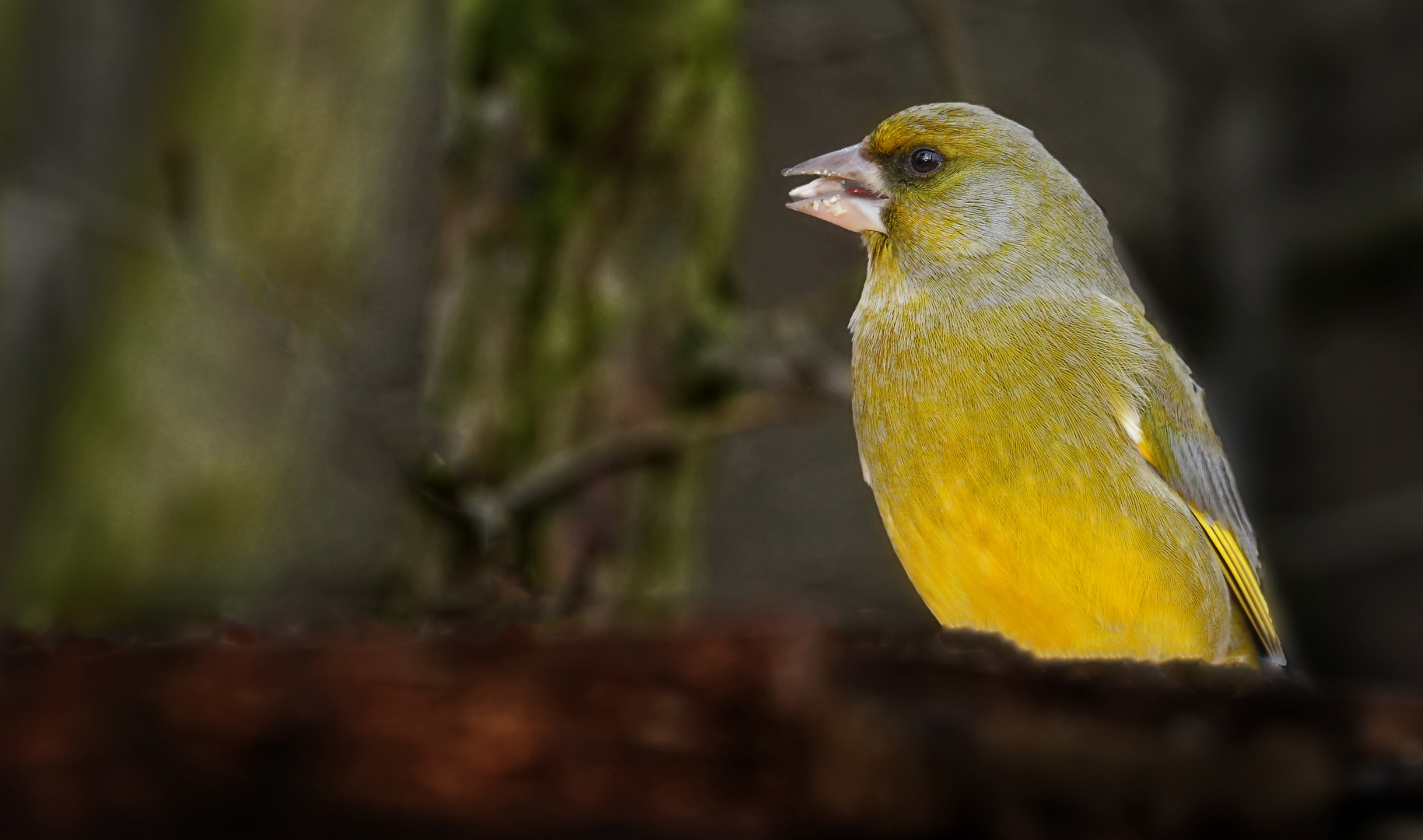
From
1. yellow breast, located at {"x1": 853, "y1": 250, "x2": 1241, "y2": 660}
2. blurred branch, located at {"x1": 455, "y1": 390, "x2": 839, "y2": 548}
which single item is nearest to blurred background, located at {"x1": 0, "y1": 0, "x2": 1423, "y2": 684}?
blurred branch, located at {"x1": 455, "y1": 390, "x2": 839, "y2": 548}

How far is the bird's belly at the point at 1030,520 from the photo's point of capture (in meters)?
1.19

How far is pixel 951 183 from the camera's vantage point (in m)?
1.39

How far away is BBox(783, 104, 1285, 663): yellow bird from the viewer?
121cm

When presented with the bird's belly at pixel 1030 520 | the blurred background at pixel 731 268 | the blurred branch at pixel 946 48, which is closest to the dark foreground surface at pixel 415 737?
the bird's belly at pixel 1030 520

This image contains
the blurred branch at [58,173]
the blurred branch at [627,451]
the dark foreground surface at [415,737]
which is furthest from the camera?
the blurred branch at [58,173]

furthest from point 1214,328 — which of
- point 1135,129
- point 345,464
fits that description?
point 345,464

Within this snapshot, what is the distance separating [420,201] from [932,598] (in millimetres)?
5551

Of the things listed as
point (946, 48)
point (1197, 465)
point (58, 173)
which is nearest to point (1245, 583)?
point (1197, 465)

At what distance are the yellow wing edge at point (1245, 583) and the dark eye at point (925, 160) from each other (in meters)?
0.46

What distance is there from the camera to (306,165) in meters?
5.95

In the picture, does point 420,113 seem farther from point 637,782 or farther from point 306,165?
point 637,782

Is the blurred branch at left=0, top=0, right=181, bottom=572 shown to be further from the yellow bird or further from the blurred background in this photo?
the yellow bird

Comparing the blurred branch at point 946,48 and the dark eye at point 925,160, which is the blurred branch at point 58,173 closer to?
the blurred branch at point 946,48

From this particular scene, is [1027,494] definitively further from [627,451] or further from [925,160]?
[627,451]
